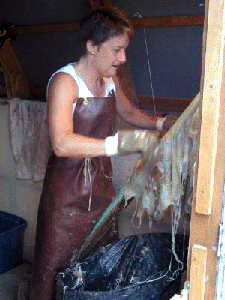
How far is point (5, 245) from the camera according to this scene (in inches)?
130

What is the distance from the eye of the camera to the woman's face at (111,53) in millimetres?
2027

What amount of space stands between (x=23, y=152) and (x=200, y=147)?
2337mm

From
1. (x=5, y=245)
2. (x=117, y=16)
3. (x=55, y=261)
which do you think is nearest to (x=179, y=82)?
(x=117, y=16)

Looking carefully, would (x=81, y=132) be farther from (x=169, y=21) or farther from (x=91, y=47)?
(x=169, y=21)

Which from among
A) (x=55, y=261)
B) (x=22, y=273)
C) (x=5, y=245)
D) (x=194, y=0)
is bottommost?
(x=22, y=273)

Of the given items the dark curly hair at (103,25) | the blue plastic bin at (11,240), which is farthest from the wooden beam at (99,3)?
the blue plastic bin at (11,240)

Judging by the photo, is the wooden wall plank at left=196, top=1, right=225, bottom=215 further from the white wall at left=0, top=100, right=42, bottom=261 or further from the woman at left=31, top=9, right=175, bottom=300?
the white wall at left=0, top=100, right=42, bottom=261

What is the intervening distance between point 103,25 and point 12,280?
2135 millimetres

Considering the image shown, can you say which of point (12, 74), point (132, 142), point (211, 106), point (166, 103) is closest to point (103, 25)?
point (132, 142)

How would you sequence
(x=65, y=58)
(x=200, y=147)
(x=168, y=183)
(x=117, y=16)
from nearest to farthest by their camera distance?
(x=200, y=147), (x=168, y=183), (x=117, y=16), (x=65, y=58)

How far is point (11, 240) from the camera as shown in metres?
3.33

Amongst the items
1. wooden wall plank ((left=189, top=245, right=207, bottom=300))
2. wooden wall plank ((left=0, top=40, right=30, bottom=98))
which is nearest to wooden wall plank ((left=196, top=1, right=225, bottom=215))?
wooden wall plank ((left=189, top=245, right=207, bottom=300))

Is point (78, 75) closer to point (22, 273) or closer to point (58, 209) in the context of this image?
point (58, 209)

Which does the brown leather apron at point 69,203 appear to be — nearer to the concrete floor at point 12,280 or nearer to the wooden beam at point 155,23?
the wooden beam at point 155,23
